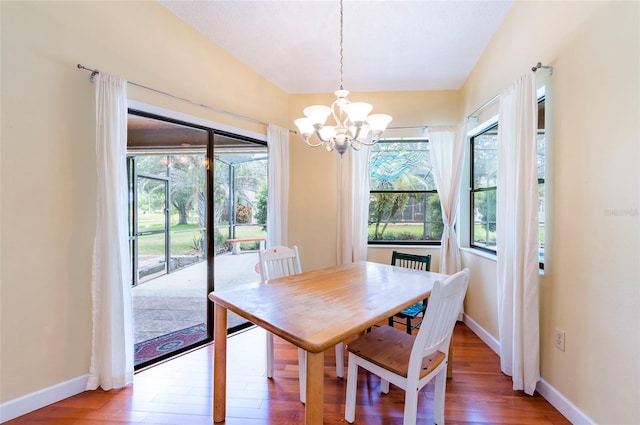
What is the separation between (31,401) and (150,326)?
0.97 meters

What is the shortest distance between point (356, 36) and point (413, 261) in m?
2.21

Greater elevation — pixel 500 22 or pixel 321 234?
pixel 500 22

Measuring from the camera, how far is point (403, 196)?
345 cm

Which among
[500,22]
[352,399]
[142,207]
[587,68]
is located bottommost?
[352,399]

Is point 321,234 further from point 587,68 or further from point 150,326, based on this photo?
point 587,68

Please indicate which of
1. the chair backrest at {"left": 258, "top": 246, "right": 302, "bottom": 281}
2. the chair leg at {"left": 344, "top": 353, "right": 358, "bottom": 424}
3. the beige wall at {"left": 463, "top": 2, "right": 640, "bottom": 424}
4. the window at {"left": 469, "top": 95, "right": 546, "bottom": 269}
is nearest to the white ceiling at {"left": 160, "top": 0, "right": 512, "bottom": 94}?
the beige wall at {"left": 463, "top": 2, "right": 640, "bottom": 424}

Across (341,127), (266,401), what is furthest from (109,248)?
(341,127)

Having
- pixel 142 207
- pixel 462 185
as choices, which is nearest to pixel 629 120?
pixel 462 185

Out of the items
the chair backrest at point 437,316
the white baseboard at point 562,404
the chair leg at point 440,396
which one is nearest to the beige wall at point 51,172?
the chair backrest at point 437,316

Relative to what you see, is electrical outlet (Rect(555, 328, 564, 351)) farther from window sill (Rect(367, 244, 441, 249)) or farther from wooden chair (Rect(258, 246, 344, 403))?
window sill (Rect(367, 244, 441, 249))

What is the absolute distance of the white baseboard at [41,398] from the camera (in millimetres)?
1554

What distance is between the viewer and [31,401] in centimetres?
163

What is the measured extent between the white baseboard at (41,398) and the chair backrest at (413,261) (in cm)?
269

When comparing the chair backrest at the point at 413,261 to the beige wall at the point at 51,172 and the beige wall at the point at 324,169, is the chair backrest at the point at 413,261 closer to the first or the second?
the beige wall at the point at 324,169
